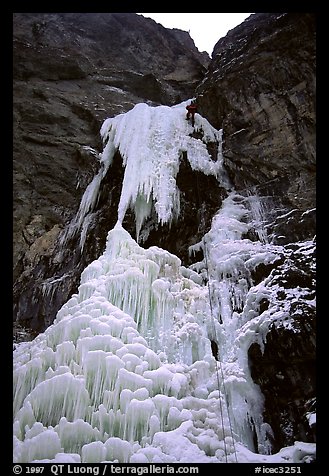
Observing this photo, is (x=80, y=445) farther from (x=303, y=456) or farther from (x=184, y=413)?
(x=303, y=456)

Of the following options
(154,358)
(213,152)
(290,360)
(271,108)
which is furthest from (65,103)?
(290,360)

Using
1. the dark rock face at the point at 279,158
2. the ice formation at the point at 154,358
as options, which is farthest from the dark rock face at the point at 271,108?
the ice formation at the point at 154,358

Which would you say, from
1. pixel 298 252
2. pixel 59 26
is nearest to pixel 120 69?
pixel 59 26

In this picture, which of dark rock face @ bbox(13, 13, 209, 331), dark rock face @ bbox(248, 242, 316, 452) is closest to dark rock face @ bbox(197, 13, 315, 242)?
dark rock face @ bbox(248, 242, 316, 452)

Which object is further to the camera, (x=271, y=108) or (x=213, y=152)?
(x=213, y=152)

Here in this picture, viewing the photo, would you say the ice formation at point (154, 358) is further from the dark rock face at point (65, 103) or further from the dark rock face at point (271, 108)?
the dark rock face at point (65, 103)

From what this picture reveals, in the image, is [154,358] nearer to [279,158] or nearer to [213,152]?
[279,158]
